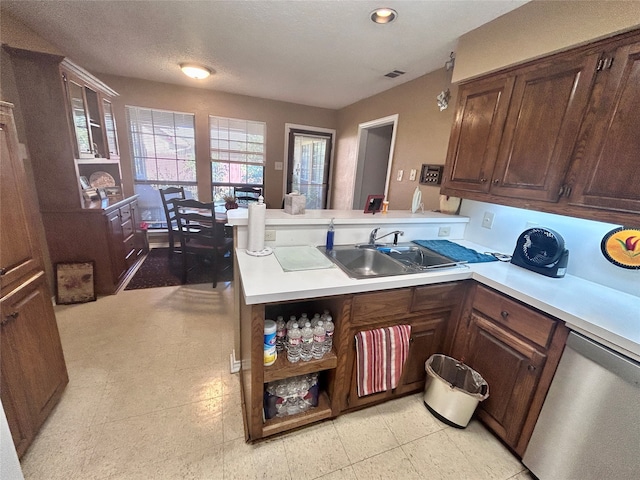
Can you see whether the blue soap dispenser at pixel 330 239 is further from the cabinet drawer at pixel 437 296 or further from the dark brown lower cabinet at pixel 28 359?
A: the dark brown lower cabinet at pixel 28 359

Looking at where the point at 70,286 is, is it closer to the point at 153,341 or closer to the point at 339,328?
the point at 153,341

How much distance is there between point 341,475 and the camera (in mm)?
1251

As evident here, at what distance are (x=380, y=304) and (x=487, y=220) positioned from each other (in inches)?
50.4

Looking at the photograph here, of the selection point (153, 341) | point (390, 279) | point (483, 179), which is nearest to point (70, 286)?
point (153, 341)

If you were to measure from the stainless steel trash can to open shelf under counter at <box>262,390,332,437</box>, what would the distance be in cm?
64

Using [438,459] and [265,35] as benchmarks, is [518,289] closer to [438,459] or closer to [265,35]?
[438,459]

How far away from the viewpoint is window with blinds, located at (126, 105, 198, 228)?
3.80 metres

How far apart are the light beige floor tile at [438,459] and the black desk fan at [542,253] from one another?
1.12m

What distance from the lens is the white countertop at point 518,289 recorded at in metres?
1.05

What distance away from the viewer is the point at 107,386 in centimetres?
163

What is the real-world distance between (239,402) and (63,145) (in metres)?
2.64

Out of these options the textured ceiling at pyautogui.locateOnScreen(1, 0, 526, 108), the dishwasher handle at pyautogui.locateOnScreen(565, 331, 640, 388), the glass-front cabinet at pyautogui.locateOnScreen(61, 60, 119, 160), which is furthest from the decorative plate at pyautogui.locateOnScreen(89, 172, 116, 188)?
the dishwasher handle at pyautogui.locateOnScreen(565, 331, 640, 388)

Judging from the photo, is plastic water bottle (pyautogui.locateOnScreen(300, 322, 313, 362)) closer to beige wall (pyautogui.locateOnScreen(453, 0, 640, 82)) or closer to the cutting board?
the cutting board

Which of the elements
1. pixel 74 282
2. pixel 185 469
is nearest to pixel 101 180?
pixel 74 282
